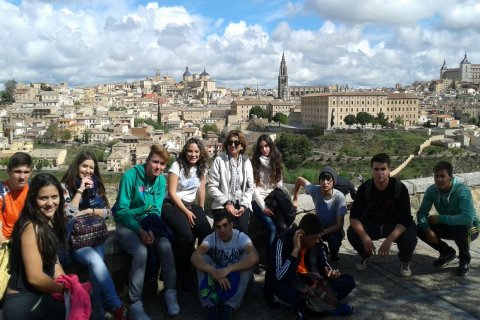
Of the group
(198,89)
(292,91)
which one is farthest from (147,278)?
(198,89)

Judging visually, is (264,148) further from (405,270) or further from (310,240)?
(405,270)

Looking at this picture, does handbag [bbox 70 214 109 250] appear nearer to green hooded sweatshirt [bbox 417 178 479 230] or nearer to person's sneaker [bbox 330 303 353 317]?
person's sneaker [bbox 330 303 353 317]

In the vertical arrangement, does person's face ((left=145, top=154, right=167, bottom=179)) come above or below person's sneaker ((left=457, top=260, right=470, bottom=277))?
above

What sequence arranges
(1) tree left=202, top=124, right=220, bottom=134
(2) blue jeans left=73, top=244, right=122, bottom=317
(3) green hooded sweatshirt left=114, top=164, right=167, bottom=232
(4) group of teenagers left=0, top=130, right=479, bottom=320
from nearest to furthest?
(4) group of teenagers left=0, top=130, right=479, bottom=320 → (2) blue jeans left=73, top=244, right=122, bottom=317 → (3) green hooded sweatshirt left=114, top=164, right=167, bottom=232 → (1) tree left=202, top=124, right=220, bottom=134

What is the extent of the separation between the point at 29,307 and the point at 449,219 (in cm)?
316

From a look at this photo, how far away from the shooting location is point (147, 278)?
3.29 metres

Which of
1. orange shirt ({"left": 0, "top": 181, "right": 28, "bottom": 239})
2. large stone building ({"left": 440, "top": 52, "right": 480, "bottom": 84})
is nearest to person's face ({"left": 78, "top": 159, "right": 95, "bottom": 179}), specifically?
orange shirt ({"left": 0, "top": 181, "right": 28, "bottom": 239})

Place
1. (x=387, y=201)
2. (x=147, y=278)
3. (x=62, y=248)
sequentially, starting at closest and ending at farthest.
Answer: (x=62, y=248) < (x=147, y=278) < (x=387, y=201)

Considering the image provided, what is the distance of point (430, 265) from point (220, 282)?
1979 millimetres

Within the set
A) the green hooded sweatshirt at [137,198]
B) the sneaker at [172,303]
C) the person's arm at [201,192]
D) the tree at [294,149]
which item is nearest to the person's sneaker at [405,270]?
the person's arm at [201,192]

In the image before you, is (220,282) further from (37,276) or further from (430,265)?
(430,265)

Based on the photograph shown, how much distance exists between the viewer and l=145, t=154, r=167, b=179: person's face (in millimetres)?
3332

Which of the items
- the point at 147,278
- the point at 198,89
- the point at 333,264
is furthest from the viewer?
the point at 198,89

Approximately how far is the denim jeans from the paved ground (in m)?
0.24
